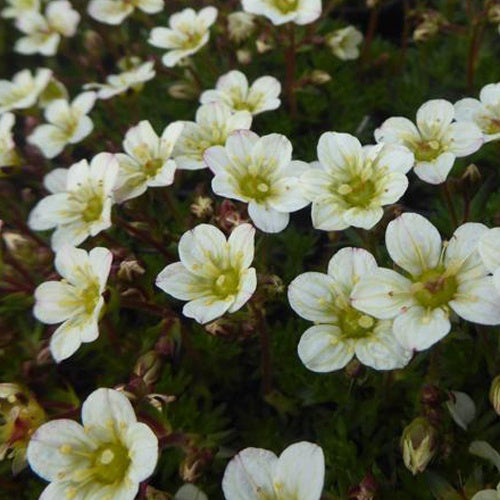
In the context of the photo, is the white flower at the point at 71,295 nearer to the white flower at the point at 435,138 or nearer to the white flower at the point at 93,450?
the white flower at the point at 93,450

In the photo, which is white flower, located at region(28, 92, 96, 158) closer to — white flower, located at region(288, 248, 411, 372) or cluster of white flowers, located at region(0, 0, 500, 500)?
cluster of white flowers, located at region(0, 0, 500, 500)

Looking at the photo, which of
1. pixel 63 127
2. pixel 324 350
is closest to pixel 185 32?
pixel 63 127

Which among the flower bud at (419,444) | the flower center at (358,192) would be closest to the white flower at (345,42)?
the flower center at (358,192)

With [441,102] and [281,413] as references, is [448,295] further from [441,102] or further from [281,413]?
[281,413]

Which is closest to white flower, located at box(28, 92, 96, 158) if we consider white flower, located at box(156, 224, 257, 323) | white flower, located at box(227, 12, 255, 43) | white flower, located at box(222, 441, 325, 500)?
white flower, located at box(227, 12, 255, 43)

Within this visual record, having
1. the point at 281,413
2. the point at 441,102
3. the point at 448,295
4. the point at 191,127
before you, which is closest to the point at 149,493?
the point at 281,413

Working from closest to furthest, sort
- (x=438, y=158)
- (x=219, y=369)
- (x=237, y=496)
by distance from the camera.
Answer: (x=237, y=496), (x=438, y=158), (x=219, y=369)
